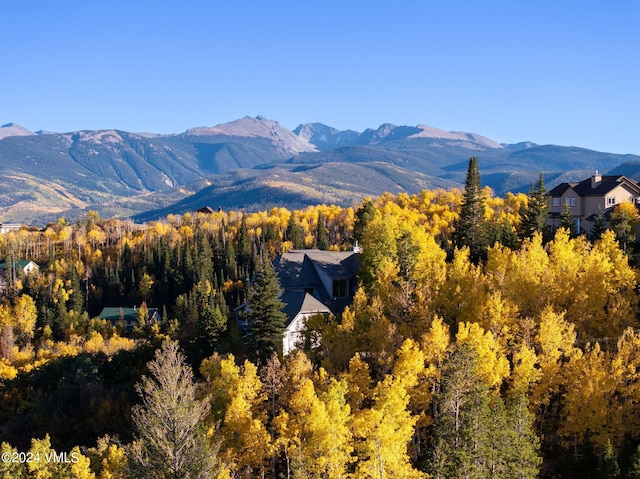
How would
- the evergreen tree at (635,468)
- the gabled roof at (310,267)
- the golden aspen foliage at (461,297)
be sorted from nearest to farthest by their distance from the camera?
the evergreen tree at (635,468)
the golden aspen foliage at (461,297)
the gabled roof at (310,267)

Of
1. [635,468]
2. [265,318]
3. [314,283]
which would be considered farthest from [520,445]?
[314,283]

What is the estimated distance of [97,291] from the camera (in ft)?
497

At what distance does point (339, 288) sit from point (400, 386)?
24.8m

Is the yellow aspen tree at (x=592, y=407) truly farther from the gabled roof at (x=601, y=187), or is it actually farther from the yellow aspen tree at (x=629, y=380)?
the gabled roof at (x=601, y=187)

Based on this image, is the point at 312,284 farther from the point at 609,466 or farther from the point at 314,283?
the point at 609,466

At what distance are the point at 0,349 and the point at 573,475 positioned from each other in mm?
97742

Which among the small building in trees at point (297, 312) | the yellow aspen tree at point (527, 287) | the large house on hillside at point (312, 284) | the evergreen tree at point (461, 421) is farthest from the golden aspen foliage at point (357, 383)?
the yellow aspen tree at point (527, 287)

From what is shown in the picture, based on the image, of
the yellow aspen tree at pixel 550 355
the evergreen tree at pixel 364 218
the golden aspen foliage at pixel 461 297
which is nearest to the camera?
the yellow aspen tree at pixel 550 355

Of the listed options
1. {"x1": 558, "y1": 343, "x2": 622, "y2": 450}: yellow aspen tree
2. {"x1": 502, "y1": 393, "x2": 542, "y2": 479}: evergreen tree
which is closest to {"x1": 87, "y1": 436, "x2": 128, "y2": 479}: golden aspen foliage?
{"x1": 502, "y1": 393, "x2": 542, "y2": 479}: evergreen tree

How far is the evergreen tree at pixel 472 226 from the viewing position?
242ft

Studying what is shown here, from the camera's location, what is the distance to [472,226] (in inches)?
3024

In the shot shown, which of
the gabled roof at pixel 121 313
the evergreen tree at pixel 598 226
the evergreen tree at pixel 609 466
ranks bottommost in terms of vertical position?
the gabled roof at pixel 121 313

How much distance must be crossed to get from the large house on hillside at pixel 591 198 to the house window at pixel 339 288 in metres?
34.4

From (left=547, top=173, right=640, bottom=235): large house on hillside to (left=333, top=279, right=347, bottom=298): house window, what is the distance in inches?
1353
